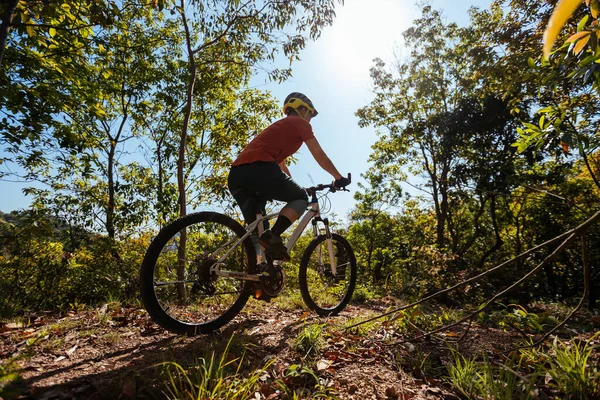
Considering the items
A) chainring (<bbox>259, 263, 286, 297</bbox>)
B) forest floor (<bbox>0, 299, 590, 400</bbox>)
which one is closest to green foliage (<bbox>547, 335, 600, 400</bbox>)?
forest floor (<bbox>0, 299, 590, 400</bbox>)

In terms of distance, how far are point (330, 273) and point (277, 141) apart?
5.82ft

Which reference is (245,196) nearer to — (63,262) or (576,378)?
(576,378)

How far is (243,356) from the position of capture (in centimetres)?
177

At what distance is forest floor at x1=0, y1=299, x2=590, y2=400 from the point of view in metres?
1.57

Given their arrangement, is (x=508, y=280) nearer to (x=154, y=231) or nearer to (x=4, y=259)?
(x=154, y=231)

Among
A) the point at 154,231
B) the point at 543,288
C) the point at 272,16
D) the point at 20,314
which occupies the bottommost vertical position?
the point at 543,288

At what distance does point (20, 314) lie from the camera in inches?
121

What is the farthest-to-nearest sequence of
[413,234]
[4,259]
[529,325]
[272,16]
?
[413,234], [4,259], [272,16], [529,325]

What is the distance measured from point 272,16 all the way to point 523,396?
596cm

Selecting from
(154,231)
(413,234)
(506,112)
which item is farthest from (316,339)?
(413,234)

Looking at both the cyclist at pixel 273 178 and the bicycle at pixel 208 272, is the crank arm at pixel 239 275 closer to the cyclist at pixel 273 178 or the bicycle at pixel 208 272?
the bicycle at pixel 208 272

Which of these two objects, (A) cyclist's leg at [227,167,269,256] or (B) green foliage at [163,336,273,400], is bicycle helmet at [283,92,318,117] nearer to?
(A) cyclist's leg at [227,167,269,256]

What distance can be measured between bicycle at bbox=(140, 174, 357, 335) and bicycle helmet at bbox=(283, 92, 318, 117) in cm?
89

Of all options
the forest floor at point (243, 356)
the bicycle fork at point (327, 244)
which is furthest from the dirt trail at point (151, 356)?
the bicycle fork at point (327, 244)
